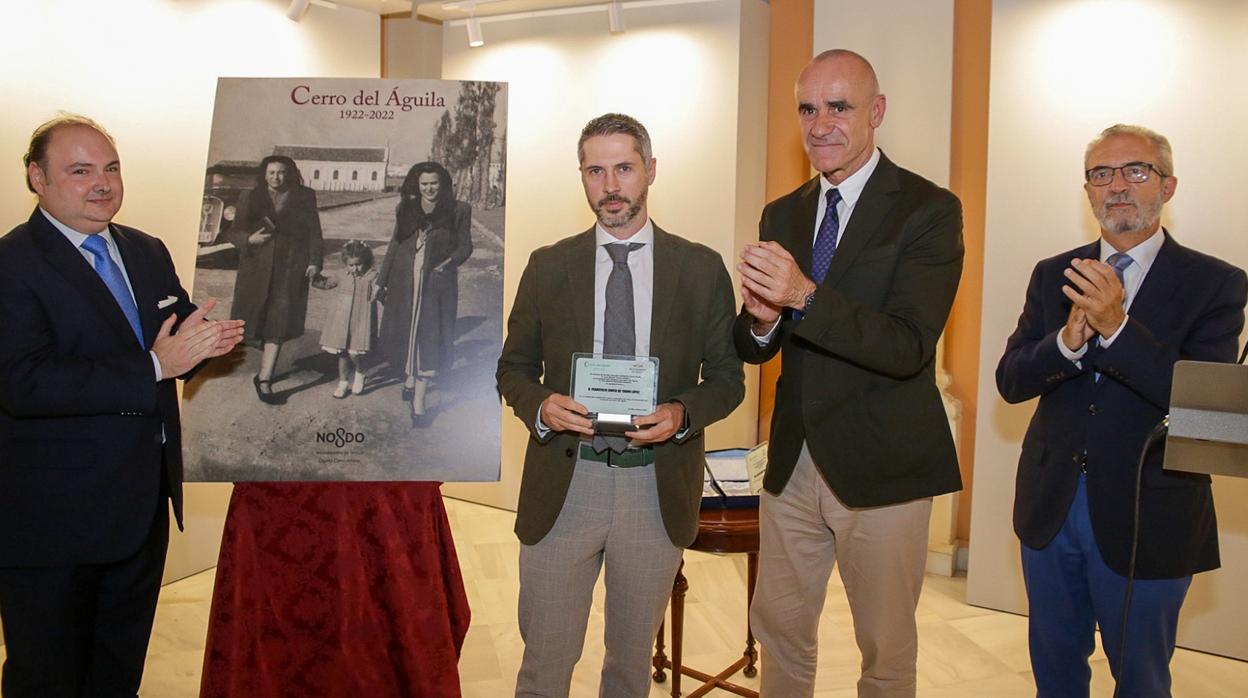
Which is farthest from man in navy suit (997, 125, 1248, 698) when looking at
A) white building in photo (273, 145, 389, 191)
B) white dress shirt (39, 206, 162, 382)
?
white dress shirt (39, 206, 162, 382)

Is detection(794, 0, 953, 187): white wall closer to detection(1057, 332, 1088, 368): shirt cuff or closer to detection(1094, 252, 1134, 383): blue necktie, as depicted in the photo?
detection(1094, 252, 1134, 383): blue necktie

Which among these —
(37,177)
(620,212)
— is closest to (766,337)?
(620,212)

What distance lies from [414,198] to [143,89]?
2.41 meters

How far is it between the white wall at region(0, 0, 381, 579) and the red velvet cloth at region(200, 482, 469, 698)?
194cm

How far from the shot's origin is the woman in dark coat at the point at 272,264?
8.91ft

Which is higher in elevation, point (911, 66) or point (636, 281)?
point (911, 66)

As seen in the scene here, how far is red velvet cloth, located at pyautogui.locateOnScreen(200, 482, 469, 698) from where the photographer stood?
286 cm

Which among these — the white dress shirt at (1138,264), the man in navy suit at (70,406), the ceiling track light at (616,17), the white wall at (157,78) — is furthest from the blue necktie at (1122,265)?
the white wall at (157,78)

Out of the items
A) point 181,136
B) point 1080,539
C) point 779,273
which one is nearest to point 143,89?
point 181,136

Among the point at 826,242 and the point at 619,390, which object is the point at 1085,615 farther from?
the point at 619,390

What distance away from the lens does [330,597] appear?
2.91 meters

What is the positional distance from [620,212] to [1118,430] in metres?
1.41

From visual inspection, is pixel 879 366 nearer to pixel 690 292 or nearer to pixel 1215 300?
pixel 690 292

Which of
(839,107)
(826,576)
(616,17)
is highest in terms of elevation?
(616,17)
